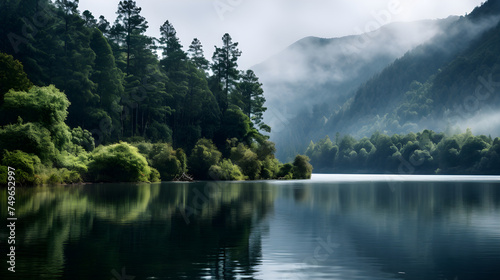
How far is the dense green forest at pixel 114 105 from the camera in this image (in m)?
64.8

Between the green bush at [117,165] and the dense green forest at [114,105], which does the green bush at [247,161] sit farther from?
the green bush at [117,165]

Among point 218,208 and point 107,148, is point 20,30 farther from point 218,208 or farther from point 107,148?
point 218,208

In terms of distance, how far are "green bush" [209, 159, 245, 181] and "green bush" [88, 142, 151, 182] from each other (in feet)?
68.0

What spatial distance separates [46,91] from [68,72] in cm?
2307

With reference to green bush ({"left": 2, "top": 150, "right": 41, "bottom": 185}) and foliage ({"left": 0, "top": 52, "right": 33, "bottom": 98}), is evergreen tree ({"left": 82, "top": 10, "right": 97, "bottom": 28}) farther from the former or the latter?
green bush ({"left": 2, "top": 150, "right": 41, "bottom": 185})

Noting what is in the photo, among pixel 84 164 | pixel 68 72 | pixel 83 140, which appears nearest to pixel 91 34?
pixel 68 72

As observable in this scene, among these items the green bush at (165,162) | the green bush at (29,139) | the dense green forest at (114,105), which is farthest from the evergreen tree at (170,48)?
the green bush at (29,139)

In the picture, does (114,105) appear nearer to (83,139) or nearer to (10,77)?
(83,139)

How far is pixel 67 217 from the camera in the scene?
1086 inches

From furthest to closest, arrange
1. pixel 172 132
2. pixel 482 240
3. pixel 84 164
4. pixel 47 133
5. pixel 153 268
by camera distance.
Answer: pixel 172 132
pixel 84 164
pixel 47 133
pixel 482 240
pixel 153 268

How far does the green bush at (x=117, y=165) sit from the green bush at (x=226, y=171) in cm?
2072

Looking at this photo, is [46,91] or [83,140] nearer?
[46,91]

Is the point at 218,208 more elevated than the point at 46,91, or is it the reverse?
the point at 46,91

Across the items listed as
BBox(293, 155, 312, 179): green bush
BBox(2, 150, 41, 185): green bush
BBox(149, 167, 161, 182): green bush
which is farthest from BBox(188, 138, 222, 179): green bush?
BBox(2, 150, 41, 185): green bush
